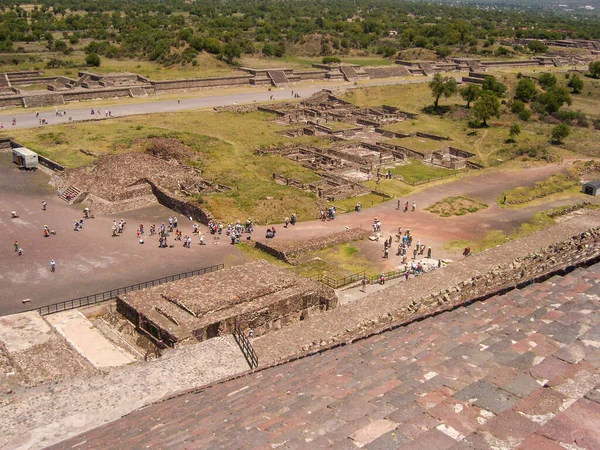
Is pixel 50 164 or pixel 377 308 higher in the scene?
pixel 377 308

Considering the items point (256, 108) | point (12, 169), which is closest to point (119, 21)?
point (256, 108)

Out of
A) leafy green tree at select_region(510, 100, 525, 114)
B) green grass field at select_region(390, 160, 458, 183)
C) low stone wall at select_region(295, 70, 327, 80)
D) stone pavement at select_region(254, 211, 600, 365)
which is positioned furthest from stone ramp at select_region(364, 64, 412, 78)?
stone pavement at select_region(254, 211, 600, 365)

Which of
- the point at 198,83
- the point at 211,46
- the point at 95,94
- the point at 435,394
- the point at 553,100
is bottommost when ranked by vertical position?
the point at 95,94

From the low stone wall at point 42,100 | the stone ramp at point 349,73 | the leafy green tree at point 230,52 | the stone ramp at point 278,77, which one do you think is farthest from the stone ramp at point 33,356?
the leafy green tree at point 230,52

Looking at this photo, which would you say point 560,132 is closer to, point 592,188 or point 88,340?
point 592,188

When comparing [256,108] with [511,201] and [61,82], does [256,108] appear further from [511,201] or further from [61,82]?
[511,201]

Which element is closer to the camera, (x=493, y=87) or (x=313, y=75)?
(x=493, y=87)

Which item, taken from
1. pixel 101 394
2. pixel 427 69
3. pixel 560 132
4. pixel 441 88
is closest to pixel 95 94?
pixel 441 88
